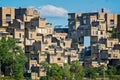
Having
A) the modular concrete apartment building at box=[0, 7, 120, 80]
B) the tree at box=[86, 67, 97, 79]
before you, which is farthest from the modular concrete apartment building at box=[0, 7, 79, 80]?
the tree at box=[86, 67, 97, 79]

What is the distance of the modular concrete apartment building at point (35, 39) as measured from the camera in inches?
2258

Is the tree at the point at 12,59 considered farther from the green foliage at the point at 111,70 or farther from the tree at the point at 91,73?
the green foliage at the point at 111,70

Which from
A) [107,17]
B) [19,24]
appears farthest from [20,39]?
[107,17]

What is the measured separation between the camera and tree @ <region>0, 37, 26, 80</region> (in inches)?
1989

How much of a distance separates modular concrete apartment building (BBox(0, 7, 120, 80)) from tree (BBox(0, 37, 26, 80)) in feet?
8.20

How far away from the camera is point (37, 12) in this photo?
64.5 metres

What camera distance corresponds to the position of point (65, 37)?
2672 inches

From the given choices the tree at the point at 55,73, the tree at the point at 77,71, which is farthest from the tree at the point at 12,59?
the tree at the point at 77,71

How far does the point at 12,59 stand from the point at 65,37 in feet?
57.4

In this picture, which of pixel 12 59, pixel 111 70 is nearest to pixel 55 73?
pixel 12 59

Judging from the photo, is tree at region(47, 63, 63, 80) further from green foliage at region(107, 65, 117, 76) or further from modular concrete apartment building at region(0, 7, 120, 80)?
green foliage at region(107, 65, 117, 76)

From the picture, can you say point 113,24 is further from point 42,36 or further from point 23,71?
point 23,71

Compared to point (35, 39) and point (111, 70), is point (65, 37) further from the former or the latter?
point (111, 70)

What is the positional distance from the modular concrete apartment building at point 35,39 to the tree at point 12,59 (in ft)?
8.19
